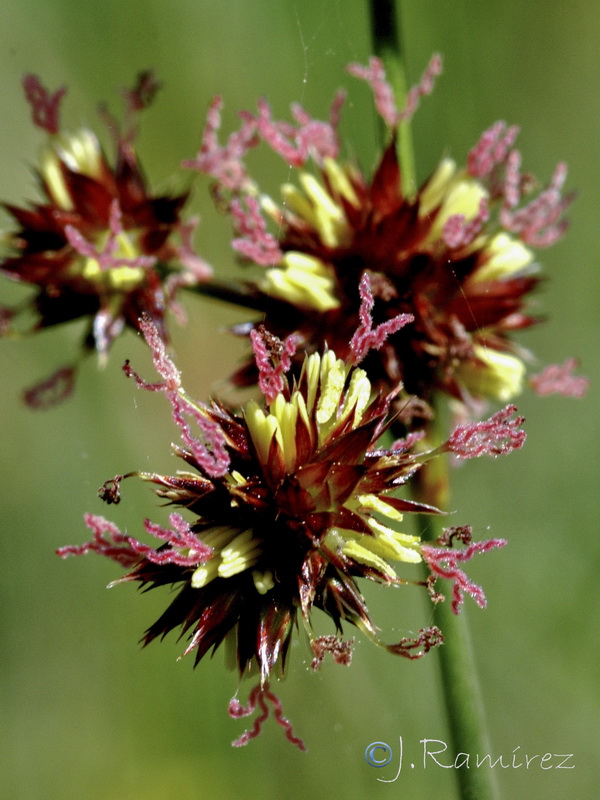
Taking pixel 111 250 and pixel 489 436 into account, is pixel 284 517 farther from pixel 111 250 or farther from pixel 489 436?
pixel 111 250

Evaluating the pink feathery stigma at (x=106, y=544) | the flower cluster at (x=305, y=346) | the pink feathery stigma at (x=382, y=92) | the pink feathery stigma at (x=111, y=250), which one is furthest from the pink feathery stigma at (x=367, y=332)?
the pink feathery stigma at (x=111, y=250)

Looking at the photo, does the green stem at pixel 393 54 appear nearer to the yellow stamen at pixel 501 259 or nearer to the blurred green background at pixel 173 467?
the yellow stamen at pixel 501 259

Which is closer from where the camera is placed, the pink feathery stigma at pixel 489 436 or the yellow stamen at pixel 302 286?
the pink feathery stigma at pixel 489 436

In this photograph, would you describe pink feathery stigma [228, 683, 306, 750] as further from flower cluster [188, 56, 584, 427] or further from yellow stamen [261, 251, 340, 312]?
yellow stamen [261, 251, 340, 312]

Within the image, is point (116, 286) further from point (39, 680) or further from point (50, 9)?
point (50, 9)

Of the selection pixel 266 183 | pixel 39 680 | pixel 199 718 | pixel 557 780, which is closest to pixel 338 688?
pixel 199 718

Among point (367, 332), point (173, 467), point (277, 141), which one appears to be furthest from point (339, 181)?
point (173, 467)
